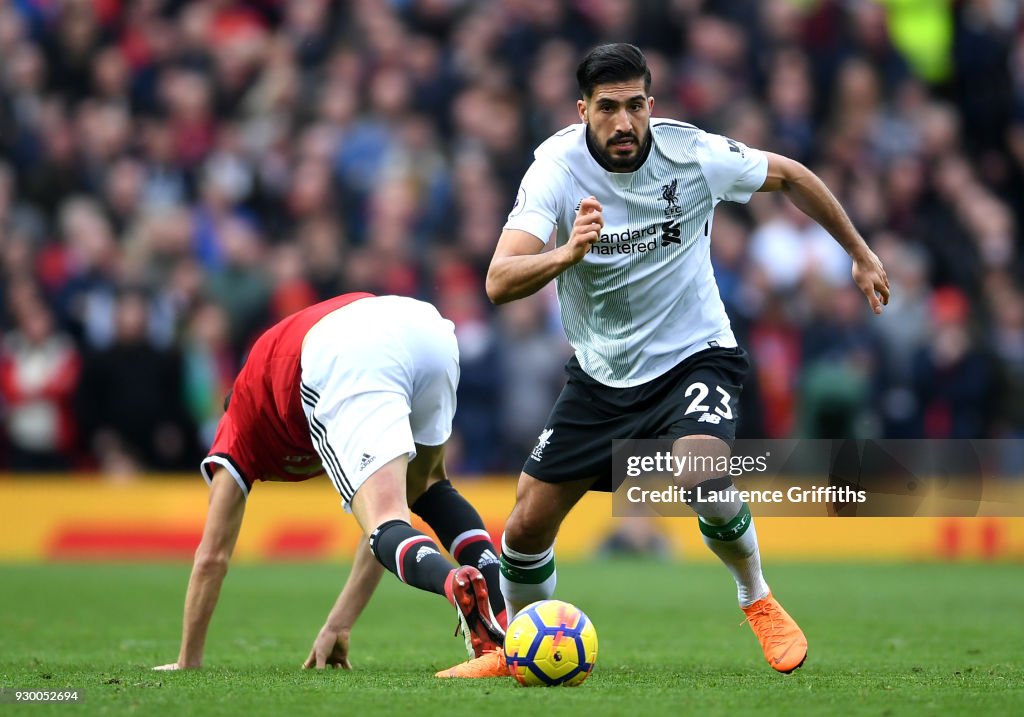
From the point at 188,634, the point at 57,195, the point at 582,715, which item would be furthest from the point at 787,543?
the point at 582,715

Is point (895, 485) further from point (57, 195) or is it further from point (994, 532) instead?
point (57, 195)

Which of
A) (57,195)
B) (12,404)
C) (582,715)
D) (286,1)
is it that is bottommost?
(582,715)

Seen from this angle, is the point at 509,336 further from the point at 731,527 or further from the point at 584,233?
the point at 584,233

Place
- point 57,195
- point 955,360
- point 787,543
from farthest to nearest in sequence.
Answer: point 57,195 < point 787,543 < point 955,360

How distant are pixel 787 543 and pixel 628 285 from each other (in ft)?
31.7

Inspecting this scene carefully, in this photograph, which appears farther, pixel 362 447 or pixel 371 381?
pixel 371 381

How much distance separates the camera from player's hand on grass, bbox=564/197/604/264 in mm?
5973

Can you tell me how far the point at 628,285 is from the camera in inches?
273

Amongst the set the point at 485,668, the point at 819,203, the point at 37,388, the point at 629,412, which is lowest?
the point at 485,668

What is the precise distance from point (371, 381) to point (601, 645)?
2563mm

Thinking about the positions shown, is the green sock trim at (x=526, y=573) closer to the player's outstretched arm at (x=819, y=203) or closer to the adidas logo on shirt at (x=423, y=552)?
the adidas logo on shirt at (x=423, y=552)

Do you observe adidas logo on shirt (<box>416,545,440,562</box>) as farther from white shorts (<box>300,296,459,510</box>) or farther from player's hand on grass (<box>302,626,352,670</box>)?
player's hand on grass (<box>302,626,352,670</box>)

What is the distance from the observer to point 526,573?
7227mm

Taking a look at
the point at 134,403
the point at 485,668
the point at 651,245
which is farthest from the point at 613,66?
the point at 134,403
